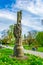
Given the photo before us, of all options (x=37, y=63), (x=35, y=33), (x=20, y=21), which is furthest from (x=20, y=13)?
(x=35, y=33)

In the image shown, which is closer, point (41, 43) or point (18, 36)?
point (18, 36)

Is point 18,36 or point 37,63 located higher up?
point 18,36

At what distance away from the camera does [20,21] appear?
19.4 meters

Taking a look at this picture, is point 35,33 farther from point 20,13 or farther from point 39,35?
point 20,13

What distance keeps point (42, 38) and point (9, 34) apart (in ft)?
40.7

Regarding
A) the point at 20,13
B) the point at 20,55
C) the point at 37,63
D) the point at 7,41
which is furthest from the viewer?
the point at 7,41

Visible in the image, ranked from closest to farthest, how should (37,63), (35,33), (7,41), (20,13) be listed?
(37,63), (20,13), (35,33), (7,41)

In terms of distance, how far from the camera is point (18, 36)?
19.0m

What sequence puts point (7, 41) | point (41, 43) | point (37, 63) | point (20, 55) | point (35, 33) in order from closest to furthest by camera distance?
point (37, 63), point (20, 55), point (41, 43), point (35, 33), point (7, 41)

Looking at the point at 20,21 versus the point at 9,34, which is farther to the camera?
the point at 9,34

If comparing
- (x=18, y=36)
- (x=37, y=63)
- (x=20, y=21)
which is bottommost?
(x=37, y=63)

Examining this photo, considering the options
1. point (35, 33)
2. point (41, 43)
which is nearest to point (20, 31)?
point (41, 43)

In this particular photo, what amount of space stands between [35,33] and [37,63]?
59.9m

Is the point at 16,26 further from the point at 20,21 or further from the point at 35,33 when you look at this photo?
the point at 35,33
